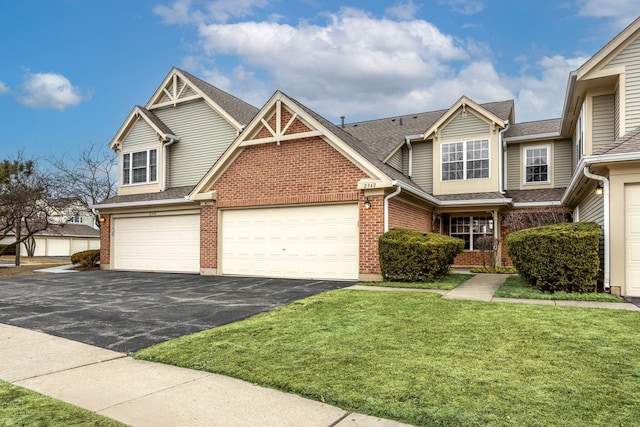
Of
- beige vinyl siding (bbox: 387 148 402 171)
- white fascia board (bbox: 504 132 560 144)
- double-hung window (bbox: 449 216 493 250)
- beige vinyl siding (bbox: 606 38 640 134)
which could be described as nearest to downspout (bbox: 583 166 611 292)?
beige vinyl siding (bbox: 606 38 640 134)

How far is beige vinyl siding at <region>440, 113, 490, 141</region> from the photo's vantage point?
1725cm

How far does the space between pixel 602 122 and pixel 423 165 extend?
291 inches

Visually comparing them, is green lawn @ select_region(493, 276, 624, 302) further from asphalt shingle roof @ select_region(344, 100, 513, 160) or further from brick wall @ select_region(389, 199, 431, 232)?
asphalt shingle roof @ select_region(344, 100, 513, 160)

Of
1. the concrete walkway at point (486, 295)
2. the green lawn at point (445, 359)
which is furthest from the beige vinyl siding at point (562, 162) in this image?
the green lawn at point (445, 359)

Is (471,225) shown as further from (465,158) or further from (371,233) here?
(371,233)

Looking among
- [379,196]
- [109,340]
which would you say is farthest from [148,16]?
Result: [109,340]

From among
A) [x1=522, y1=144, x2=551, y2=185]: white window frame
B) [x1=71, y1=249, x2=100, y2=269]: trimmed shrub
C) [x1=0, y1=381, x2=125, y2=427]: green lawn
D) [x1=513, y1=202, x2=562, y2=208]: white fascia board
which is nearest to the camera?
[x1=0, y1=381, x2=125, y2=427]: green lawn

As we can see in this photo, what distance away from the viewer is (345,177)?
12.6 metres

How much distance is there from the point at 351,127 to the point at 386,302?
52.6 ft

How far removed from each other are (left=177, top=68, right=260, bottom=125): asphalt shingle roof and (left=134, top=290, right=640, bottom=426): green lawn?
41.2 ft

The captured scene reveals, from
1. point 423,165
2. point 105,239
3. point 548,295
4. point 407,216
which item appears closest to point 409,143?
point 423,165

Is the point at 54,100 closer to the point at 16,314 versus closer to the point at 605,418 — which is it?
the point at 16,314

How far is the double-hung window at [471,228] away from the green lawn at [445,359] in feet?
34.4

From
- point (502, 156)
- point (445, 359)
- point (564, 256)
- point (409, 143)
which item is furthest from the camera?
point (409, 143)
